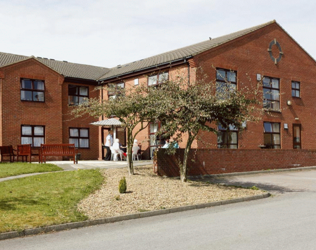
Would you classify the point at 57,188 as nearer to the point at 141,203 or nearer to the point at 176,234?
the point at 141,203

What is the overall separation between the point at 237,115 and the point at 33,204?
7.54 meters

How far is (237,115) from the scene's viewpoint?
1419 cm

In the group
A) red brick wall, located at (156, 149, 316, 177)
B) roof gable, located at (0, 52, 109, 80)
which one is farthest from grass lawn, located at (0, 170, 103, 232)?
roof gable, located at (0, 52, 109, 80)

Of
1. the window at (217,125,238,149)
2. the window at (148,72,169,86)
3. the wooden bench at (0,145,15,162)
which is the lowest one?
the wooden bench at (0,145,15,162)

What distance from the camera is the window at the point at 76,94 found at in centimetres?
2683

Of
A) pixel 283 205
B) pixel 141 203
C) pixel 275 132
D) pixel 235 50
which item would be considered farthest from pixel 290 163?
pixel 141 203

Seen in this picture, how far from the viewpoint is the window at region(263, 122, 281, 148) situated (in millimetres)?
25375

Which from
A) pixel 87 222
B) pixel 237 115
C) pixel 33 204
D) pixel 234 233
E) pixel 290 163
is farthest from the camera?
pixel 290 163

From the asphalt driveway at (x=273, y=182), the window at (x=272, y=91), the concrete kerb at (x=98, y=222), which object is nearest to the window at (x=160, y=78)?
the asphalt driveway at (x=273, y=182)

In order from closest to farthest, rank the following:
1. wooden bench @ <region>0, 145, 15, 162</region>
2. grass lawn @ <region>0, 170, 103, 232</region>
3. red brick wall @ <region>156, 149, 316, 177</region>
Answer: grass lawn @ <region>0, 170, 103, 232</region>
red brick wall @ <region>156, 149, 316, 177</region>
wooden bench @ <region>0, 145, 15, 162</region>

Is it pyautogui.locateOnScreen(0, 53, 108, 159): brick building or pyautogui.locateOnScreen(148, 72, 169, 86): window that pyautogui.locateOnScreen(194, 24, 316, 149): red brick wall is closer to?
pyautogui.locateOnScreen(148, 72, 169, 86): window

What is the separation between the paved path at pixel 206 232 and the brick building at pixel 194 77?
1148cm

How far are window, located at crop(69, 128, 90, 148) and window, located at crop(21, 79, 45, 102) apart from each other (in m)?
2.96

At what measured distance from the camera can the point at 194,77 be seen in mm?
21219
